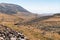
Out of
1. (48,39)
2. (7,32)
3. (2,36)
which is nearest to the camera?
(2,36)

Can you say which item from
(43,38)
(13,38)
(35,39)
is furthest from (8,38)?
(43,38)

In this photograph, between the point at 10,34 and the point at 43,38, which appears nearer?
the point at 10,34

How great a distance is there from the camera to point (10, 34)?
32438 millimetres

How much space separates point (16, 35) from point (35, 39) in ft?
11.7

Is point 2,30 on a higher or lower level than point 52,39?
higher

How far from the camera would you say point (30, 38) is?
34.3 meters

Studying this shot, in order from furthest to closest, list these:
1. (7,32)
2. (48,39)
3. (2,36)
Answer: (48,39), (7,32), (2,36)

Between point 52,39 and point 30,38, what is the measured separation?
14.7 ft

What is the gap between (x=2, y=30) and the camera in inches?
1320

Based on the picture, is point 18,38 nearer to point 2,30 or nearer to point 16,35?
point 16,35

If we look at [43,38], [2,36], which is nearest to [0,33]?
[2,36]

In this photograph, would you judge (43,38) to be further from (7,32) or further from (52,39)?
(7,32)

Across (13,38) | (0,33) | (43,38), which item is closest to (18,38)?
(13,38)

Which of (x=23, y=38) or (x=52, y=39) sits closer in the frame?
(x=23, y=38)
